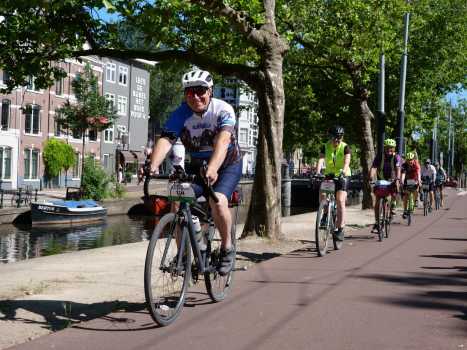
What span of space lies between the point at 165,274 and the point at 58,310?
45.7 inches

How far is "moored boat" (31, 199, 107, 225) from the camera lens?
32.2 meters

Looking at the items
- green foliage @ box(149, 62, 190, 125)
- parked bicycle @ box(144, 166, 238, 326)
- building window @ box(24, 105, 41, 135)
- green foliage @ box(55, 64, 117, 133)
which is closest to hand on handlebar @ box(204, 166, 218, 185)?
parked bicycle @ box(144, 166, 238, 326)

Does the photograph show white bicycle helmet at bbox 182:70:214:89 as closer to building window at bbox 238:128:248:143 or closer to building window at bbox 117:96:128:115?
building window at bbox 117:96:128:115

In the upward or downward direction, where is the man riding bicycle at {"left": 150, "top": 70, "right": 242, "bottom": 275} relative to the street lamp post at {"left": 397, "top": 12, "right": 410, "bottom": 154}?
downward

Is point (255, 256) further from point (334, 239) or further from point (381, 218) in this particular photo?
point (381, 218)

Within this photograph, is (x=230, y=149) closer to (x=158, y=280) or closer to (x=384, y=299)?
(x=158, y=280)

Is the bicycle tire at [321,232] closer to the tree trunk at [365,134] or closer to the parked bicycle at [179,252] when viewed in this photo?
the parked bicycle at [179,252]

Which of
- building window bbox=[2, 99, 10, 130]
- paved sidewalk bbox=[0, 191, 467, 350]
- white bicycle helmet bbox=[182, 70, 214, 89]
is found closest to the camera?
paved sidewalk bbox=[0, 191, 467, 350]

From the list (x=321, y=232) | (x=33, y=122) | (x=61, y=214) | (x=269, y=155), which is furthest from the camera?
(x=33, y=122)

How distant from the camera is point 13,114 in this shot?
1841 inches

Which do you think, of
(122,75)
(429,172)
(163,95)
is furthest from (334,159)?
(163,95)

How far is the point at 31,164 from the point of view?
48.4m

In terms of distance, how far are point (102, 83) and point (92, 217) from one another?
29328mm

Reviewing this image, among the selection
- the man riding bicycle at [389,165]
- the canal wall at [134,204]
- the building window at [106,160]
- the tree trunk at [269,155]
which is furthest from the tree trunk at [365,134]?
the building window at [106,160]
